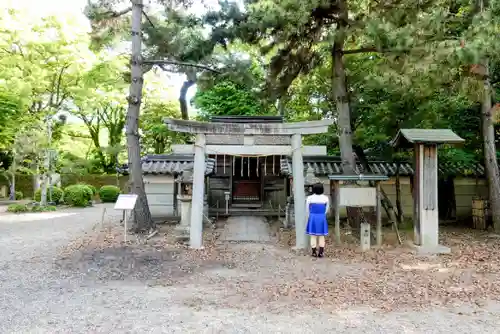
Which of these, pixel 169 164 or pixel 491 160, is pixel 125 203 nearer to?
pixel 169 164

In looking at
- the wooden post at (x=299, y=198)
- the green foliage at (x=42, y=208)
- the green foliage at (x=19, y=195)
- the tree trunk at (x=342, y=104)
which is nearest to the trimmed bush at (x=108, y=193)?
the green foliage at (x=19, y=195)

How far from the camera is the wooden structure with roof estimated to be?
28.3 ft

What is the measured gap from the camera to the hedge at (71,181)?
26.4 metres

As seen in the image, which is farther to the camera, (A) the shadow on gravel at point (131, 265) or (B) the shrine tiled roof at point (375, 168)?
(B) the shrine tiled roof at point (375, 168)

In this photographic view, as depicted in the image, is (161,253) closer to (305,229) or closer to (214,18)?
(305,229)

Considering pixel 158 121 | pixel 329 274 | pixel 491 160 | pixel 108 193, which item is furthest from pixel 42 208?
pixel 491 160

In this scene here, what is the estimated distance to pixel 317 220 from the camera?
805cm

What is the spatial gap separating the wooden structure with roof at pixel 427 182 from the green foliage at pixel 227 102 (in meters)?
13.2

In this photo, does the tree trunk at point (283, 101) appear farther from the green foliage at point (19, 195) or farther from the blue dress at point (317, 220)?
the green foliage at point (19, 195)

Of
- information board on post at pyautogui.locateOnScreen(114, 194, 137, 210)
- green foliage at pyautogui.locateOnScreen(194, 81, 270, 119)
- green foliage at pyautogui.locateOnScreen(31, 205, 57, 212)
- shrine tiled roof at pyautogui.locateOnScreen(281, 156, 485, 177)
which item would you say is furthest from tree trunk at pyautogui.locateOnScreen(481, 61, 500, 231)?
green foliage at pyautogui.locateOnScreen(31, 205, 57, 212)

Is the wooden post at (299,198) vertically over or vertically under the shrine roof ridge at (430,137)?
under

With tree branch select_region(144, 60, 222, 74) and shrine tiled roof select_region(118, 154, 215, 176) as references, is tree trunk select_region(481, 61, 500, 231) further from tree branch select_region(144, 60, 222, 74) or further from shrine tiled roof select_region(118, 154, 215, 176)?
shrine tiled roof select_region(118, 154, 215, 176)

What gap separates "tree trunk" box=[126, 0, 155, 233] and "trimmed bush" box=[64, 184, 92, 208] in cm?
1227

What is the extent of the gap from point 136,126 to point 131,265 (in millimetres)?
4135
